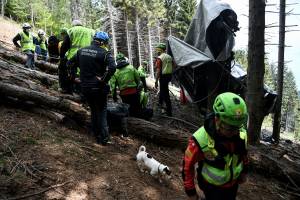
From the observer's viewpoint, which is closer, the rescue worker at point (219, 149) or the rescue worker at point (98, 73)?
the rescue worker at point (219, 149)

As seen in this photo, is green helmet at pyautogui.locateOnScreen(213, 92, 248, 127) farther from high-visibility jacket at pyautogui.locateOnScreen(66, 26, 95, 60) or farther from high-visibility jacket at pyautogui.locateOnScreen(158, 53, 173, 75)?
high-visibility jacket at pyautogui.locateOnScreen(158, 53, 173, 75)

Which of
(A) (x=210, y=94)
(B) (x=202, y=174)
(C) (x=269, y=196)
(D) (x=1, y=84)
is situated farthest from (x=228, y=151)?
(A) (x=210, y=94)

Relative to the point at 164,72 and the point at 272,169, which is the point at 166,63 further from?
the point at 272,169

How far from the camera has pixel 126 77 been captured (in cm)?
882

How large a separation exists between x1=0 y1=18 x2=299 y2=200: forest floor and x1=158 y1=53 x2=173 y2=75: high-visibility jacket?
3.50m

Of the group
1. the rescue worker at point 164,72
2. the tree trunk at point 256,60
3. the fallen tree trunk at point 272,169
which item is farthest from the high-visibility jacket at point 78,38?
the fallen tree trunk at point 272,169

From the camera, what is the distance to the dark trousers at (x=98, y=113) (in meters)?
6.99

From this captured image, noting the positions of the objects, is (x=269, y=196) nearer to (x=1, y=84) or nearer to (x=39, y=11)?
(x=1, y=84)

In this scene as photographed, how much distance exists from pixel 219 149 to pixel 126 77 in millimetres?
5451

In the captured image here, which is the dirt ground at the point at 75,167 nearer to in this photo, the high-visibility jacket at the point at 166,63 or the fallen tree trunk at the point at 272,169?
the fallen tree trunk at the point at 272,169

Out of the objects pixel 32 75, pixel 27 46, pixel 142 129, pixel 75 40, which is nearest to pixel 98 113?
pixel 142 129

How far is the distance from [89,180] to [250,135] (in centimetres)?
466

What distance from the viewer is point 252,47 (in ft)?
26.7

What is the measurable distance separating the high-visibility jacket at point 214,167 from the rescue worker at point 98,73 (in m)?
3.53
